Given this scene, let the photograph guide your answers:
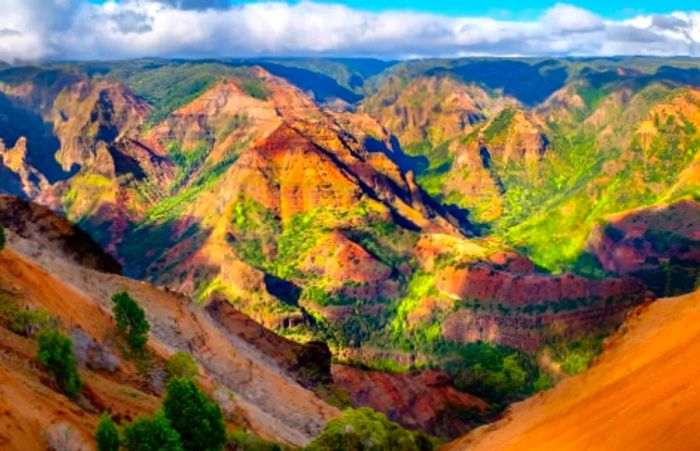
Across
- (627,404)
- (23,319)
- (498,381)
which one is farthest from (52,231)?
(627,404)

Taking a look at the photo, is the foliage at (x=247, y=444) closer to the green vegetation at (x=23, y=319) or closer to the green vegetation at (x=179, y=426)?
the green vegetation at (x=179, y=426)

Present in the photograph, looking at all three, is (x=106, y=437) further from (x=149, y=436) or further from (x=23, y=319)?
(x=23, y=319)

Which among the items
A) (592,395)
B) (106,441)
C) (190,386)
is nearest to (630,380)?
(592,395)

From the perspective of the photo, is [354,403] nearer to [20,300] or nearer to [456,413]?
[456,413]

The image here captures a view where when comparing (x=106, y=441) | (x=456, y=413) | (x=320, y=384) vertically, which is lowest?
(x=456, y=413)

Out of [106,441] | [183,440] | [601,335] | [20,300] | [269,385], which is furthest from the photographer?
[601,335]

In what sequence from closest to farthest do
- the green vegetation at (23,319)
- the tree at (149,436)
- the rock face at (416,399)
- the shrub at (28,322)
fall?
1. the tree at (149,436)
2. the shrub at (28,322)
3. the green vegetation at (23,319)
4. the rock face at (416,399)

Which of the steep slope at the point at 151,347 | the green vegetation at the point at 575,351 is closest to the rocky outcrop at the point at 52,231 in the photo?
the steep slope at the point at 151,347
